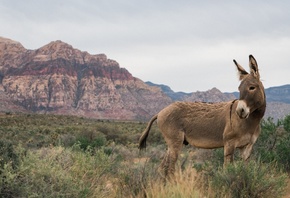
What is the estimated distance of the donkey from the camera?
269 inches

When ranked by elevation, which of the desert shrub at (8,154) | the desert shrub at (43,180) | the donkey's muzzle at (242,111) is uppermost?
the donkey's muzzle at (242,111)

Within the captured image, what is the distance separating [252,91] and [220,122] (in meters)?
1.13

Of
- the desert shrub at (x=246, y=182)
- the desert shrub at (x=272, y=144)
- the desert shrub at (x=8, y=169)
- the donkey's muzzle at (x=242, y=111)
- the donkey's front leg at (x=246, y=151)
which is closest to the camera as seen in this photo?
the desert shrub at (x=8, y=169)

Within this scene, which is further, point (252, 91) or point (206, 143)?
point (206, 143)

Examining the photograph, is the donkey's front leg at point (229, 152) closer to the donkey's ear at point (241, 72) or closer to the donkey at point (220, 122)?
the donkey at point (220, 122)

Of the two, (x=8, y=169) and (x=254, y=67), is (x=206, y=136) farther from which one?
(x=8, y=169)

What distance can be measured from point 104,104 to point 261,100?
176580mm

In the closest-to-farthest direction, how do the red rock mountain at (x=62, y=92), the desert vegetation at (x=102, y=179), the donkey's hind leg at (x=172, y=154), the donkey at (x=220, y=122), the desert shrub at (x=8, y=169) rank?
the desert shrub at (x=8, y=169), the desert vegetation at (x=102, y=179), the donkey at (x=220, y=122), the donkey's hind leg at (x=172, y=154), the red rock mountain at (x=62, y=92)

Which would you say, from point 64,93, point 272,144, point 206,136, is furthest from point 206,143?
point 64,93

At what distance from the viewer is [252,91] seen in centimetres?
677

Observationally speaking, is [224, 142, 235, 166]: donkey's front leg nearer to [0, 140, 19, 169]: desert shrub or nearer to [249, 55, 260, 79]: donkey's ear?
[249, 55, 260, 79]: donkey's ear

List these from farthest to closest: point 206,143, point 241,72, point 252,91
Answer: point 206,143, point 241,72, point 252,91

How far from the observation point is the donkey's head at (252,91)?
22.0ft

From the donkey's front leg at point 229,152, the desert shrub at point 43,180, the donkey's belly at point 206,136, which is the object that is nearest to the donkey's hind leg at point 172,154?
the donkey's belly at point 206,136
